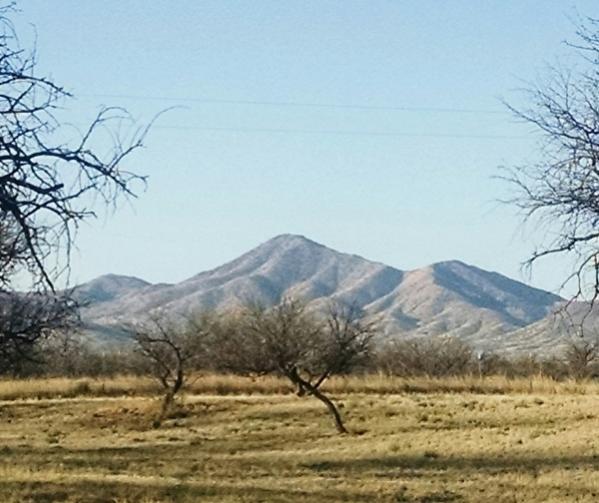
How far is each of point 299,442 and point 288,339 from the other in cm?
2691

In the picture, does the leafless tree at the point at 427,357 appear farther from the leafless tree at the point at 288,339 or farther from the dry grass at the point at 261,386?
the dry grass at the point at 261,386

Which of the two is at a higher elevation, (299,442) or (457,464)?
(299,442)

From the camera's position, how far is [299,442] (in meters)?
Result: 31.0

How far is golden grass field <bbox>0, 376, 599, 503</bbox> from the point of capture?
18562mm

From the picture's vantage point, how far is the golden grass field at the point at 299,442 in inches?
731

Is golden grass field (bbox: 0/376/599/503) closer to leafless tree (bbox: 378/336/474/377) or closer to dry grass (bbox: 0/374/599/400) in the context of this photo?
dry grass (bbox: 0/374/599/400)

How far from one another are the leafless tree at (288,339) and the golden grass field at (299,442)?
2.19 m

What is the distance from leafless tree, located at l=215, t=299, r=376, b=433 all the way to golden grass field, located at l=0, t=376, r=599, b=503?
7.19ft

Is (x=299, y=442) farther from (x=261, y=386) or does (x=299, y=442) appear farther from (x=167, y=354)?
(x=167, y=354)

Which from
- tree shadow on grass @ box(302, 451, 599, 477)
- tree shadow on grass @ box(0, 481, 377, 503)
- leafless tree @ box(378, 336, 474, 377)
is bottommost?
tree shadow on grass @ box(302, 451, 599, 477)

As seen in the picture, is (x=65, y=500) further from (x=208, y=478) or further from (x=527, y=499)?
(x=527, y=499)

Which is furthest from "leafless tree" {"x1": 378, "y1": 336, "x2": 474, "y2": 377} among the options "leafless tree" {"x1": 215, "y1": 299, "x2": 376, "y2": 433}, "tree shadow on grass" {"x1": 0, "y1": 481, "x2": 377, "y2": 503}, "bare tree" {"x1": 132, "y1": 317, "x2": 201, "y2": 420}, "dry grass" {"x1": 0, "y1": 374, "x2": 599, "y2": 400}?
"tree shadow on grass" {"x1": 0, "y1": 481, "x2": 377, "y2": 503}

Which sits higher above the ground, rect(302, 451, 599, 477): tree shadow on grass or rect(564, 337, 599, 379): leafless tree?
rect(564, 337, 599, 379): leafless tree

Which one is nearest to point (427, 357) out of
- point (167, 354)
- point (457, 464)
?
point (167, 354)
